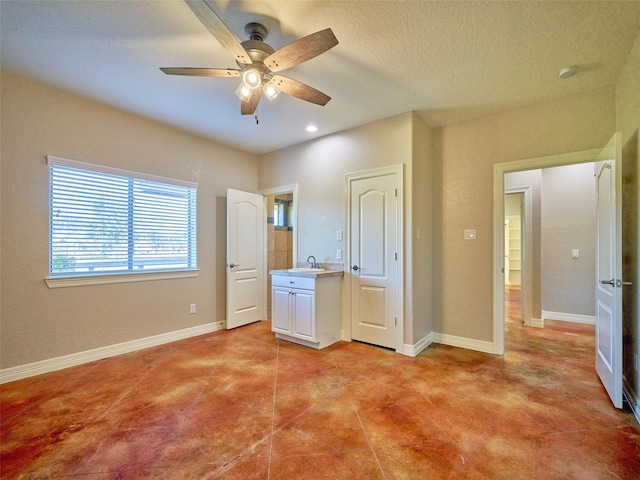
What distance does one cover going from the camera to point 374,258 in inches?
140

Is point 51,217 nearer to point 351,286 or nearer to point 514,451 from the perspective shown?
point 351,286

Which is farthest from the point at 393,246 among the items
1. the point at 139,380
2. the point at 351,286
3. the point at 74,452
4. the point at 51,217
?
the point at 51,217

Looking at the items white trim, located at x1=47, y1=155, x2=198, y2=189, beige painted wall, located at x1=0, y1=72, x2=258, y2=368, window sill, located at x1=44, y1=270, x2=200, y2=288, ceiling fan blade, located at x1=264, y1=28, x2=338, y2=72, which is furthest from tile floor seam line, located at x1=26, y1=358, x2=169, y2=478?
ceiling fan blade, located at x1=264, y1=28, x2=338, y2=72

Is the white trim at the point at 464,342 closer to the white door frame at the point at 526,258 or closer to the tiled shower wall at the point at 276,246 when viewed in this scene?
the white door frame at the point at 526,258

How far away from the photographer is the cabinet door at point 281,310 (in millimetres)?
3686

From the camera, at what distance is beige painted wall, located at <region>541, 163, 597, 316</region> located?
4.41 m

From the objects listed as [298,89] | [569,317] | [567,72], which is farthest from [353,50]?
[569,317]

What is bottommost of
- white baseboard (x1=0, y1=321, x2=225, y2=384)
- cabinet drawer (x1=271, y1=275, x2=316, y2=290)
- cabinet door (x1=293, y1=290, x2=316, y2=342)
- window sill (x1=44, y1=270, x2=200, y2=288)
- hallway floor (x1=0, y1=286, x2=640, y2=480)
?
hallway floor (x1=0, y1=286, x2=640, y2=480)

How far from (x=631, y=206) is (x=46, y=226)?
5.11 m

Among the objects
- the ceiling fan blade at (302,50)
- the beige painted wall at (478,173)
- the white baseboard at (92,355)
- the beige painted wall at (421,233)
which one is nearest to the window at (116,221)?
the white baseboard at (92,355)

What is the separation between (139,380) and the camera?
2.67 metres

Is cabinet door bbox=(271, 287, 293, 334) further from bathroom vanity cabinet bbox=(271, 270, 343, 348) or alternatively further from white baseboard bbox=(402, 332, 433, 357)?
white baseboard bbox=(402, 332, 433, 357)

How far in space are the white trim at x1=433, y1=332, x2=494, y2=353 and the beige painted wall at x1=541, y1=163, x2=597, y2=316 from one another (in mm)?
2224

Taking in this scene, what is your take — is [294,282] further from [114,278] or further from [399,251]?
[114,278]
